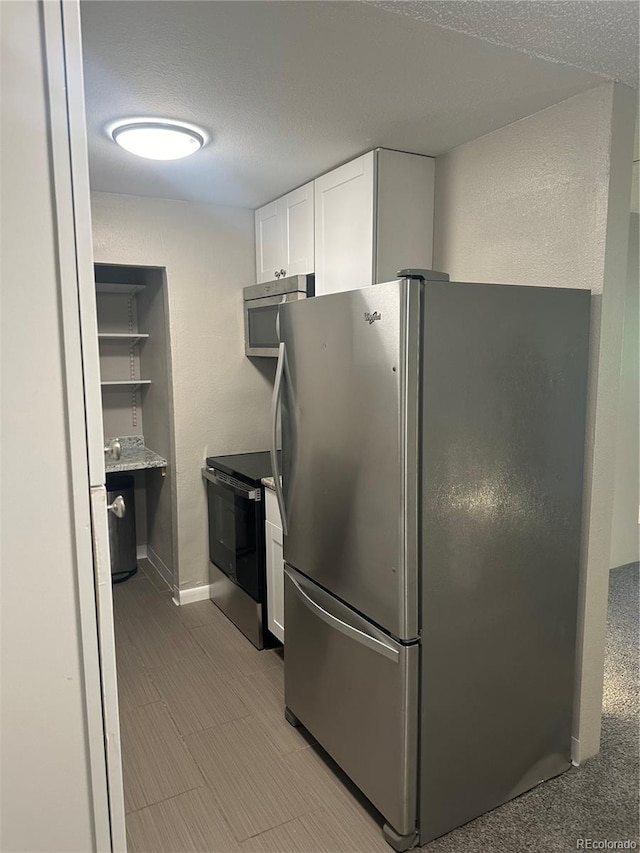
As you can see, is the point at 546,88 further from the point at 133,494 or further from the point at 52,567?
the point at 133,494

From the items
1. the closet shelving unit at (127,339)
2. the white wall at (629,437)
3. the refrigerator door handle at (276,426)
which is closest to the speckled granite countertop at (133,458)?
the closet shelving unit at (127,339)

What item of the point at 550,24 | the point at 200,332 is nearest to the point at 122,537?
the point at 200,332

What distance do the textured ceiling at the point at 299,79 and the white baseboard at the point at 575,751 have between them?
2.32m

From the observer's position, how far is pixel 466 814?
1.98 metres

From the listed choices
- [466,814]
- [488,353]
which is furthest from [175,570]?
[488,353]

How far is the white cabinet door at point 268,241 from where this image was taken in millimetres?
3398

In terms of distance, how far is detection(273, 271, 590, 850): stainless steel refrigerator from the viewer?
178 cm

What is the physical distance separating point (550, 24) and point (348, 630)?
1.88 metres

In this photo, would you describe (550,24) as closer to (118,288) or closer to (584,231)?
(584,231)

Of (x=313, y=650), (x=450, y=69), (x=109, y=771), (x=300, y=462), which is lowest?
(x=313, y=650)

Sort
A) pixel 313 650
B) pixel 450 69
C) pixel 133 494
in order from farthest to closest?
1. pixel 133 494
2. pixel 313 650
3. pixel 450 69

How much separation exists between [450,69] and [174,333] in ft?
7.13

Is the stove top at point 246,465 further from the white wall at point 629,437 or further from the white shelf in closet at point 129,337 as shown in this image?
the white wall at point 629,437

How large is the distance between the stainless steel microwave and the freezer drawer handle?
4.23 ft
